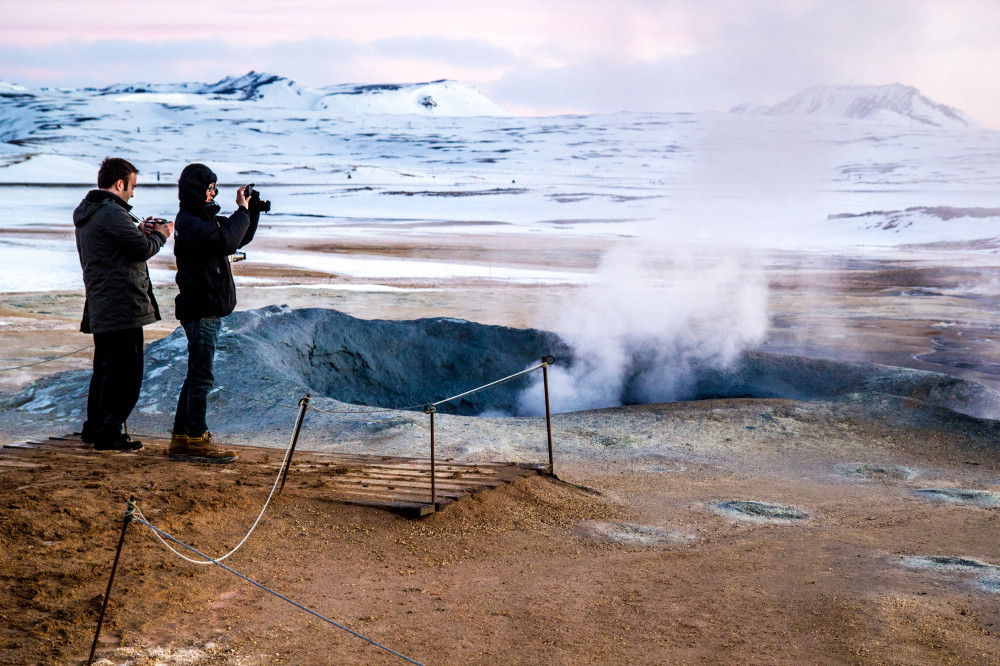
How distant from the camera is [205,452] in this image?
5.38 metres

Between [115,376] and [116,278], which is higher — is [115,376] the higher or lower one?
the lower one

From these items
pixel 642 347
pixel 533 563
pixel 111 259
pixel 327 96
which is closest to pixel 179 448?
pixel 111 259

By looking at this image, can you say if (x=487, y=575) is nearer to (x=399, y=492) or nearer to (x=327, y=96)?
(x=399, y=492)

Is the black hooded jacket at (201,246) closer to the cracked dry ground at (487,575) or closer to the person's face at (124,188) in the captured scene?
the person's face at (124,188)

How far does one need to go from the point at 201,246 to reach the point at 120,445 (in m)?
1.28

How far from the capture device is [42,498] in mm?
4250

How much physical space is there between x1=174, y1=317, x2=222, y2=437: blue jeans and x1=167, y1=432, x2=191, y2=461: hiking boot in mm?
44

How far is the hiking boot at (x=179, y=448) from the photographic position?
5293mm

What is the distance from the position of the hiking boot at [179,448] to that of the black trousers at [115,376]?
1.02 feet

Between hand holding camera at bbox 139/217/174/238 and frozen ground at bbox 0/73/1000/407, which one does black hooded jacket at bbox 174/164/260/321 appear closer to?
hand holding camera at bbox 139/217/174/238

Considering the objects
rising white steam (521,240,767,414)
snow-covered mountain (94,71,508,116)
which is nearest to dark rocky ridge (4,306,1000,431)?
rising white steam (521,240,767,414)

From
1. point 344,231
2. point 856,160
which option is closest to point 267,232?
point 344,231

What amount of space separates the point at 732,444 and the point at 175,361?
5.41 m

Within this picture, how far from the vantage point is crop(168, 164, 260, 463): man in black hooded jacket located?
502 cm
